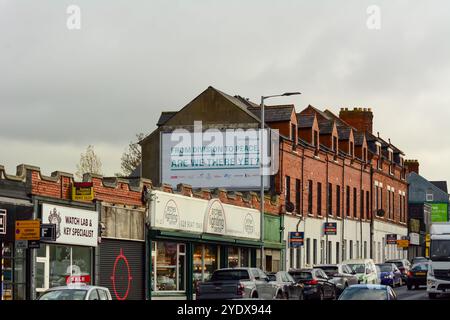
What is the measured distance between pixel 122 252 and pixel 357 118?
5169cm

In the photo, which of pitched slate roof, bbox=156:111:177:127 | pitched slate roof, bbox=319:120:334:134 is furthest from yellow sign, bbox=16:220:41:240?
pitched slate roof, bbox=319:120:334:134

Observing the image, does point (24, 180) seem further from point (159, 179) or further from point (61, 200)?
point (159, 179)

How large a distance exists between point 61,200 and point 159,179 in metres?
24.8

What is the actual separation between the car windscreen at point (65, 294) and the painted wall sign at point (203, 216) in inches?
601

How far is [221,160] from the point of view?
55.2 meters

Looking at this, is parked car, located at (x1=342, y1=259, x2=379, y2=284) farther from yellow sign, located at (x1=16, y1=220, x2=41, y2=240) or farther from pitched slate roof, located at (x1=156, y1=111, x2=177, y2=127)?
yellow sign, located at (x1=16, y1=220, x2=41, y2=240)

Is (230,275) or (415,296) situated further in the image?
(415,296)

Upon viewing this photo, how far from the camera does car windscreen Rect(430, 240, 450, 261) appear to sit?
4006cm

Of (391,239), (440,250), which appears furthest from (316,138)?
(440,250)

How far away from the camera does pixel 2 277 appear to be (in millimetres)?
28484

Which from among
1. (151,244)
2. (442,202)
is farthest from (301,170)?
(442,202)

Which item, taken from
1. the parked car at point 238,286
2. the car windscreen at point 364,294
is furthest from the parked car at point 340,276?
the car windscreen at point 364,294

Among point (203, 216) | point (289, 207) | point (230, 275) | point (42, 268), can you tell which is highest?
point (289, 207)

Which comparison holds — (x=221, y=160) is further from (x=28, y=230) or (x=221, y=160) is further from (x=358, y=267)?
(x=28, y=230)
